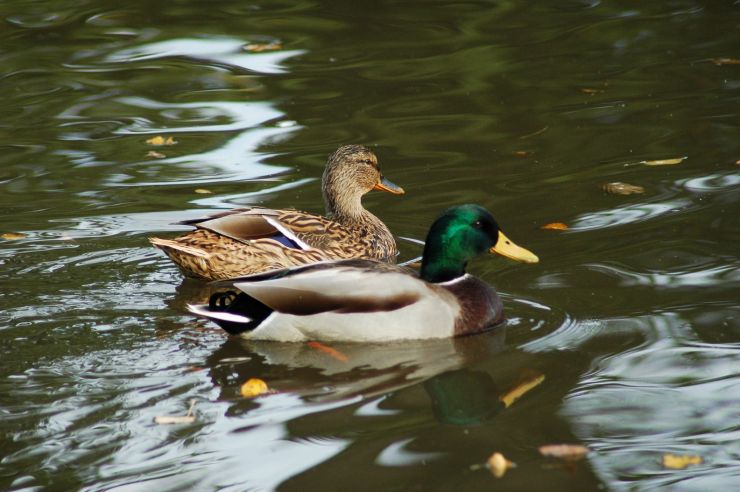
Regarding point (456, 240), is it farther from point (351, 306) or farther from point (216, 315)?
point (216, 315)

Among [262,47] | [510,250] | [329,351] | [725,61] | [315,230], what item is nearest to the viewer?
[329,351]

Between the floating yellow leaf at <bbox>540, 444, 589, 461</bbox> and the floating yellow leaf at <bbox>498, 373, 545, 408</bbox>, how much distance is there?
61 centimetres

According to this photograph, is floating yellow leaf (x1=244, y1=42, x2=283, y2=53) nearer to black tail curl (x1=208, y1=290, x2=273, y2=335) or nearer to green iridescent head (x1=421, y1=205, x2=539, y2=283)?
green iridescent head (x1=421, y1=205, x2=539, y2=283)

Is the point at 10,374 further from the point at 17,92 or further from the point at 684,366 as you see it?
the point at 17,92

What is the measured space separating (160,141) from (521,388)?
21.0 ft

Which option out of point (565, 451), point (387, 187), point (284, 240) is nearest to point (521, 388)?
point (565, 451)

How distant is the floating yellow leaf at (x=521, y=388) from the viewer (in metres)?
6.13

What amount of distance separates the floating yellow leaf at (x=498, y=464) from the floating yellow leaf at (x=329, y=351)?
169cm

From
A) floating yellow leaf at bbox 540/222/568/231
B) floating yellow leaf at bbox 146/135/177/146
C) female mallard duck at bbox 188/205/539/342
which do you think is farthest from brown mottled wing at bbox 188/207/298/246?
floating yellow leaf at bbox 146/135/177/146

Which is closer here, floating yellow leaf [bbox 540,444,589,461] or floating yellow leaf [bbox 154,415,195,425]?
floating yellow leaf [bbox 540,444,589,461]

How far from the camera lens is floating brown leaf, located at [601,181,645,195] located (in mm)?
9570

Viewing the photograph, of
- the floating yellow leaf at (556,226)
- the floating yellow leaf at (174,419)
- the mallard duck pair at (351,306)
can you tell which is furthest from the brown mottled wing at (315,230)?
the floating yellow leaf at (174,419)

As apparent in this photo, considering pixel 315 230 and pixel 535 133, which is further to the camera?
pixel 535 133

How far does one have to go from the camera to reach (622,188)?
31.6ft
